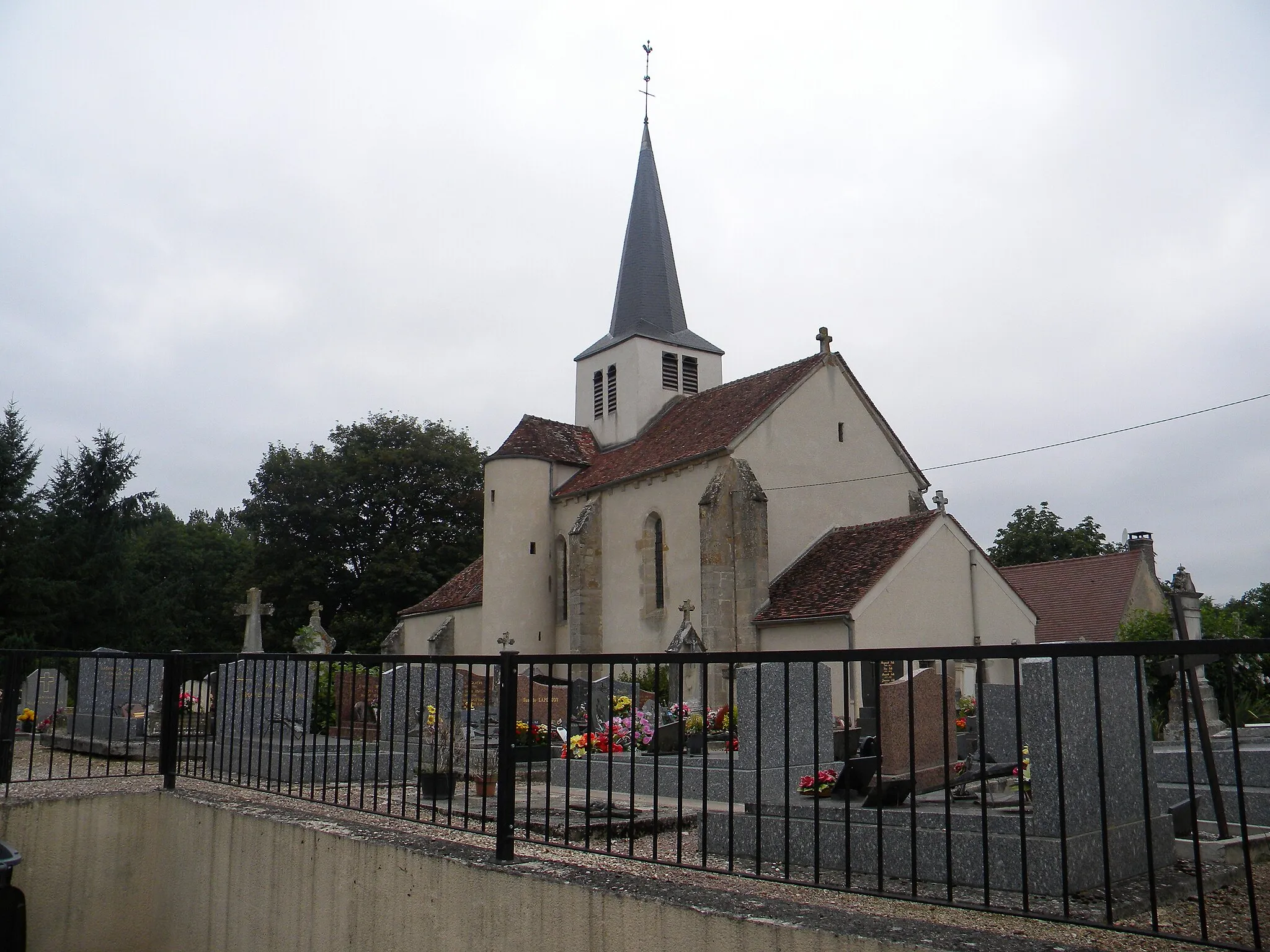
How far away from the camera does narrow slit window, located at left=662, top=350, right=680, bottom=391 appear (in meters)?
34.1

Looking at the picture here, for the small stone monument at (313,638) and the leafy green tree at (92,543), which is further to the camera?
the leafy green tree at (92,543)

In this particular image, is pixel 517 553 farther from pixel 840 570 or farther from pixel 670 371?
pixel 840 570

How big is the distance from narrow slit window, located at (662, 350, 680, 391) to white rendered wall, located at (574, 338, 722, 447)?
0.11 m

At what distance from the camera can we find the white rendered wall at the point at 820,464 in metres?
26.5

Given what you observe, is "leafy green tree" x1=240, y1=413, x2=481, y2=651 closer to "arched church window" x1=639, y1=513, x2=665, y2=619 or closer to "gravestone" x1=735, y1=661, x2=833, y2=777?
"arched church window" x1=639, y1=513, x2=665, y2=619

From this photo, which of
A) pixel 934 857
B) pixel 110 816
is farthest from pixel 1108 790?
pixel 110 816

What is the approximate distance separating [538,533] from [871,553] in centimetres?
1178

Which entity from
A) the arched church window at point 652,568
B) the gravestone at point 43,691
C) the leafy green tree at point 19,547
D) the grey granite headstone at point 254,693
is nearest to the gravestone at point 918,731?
the grey granite headstone at point 254,693

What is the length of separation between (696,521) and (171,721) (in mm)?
19210

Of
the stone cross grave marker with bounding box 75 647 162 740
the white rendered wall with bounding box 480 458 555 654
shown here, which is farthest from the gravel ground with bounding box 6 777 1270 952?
the white rendered wall with bounding box 480 458 555 654

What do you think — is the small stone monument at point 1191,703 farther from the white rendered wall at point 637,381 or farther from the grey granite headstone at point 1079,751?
the white rendered wall at point 637,381

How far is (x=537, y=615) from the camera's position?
31.8 meters

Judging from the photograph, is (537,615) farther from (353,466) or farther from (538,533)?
(353,466)

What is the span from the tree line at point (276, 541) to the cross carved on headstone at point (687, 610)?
21.5 meters
